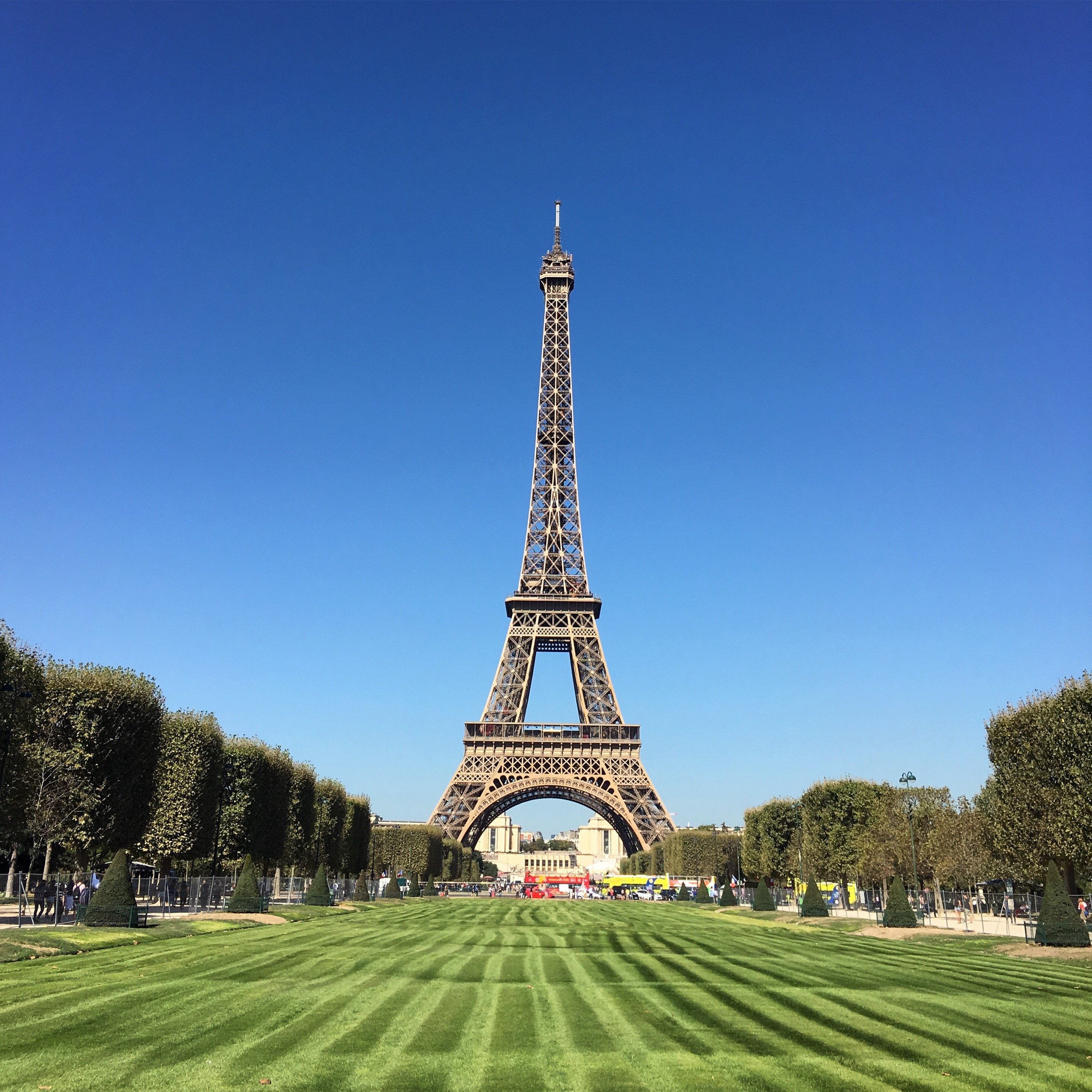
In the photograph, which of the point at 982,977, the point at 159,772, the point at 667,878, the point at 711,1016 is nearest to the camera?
the point at 711,1016

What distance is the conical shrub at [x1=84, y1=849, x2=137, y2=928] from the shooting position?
102 ft

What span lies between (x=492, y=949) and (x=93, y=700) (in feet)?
66.7

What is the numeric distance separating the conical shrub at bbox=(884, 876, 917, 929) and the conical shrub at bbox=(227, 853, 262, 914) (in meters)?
27.1

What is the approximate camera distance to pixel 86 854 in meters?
47.6

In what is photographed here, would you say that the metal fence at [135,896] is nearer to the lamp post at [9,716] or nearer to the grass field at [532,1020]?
the lamp post at [9,716]

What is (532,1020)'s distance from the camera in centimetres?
1614

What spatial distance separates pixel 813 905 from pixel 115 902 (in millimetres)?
32120

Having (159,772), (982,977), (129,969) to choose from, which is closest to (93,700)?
(159,772)

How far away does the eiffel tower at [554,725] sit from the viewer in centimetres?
8938

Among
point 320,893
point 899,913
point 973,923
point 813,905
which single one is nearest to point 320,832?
point 320,893

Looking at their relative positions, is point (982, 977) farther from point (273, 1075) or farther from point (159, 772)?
point (159, 772)

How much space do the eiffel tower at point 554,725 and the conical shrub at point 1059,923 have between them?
58.9 meters

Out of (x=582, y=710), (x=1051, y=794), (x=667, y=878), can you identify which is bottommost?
(x=667, y=878)

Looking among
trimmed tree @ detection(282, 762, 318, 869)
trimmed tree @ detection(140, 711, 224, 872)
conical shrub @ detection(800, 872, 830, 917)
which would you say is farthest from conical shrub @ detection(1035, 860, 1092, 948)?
trimmed tree @ detection(282, 762, 318, 869)
